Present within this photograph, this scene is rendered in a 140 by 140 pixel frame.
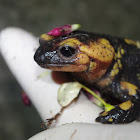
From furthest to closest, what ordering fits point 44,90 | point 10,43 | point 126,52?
point 10,43 → point 126,52 → point 44,90

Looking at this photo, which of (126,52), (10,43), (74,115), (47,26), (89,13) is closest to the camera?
(74,115)

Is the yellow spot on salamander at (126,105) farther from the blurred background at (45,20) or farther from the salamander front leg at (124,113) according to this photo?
the blurred background at (45,20)

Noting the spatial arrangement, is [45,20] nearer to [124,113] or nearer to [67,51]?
[67,51]

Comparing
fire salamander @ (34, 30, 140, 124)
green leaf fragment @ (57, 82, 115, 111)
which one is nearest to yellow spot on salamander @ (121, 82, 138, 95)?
fire salamander @ (34, 30, 140, 124)

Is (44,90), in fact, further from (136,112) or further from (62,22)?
(62,22)

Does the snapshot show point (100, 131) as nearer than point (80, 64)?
Yes

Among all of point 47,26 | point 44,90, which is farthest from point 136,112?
point 47,26

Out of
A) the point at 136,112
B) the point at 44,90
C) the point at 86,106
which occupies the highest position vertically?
the point at 44,90

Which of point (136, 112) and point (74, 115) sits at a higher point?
point (74, 115)

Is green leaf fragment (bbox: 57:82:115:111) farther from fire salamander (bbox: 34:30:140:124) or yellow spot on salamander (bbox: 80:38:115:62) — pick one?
yellow spot on salamander (bbox: 80:38:115:62)
